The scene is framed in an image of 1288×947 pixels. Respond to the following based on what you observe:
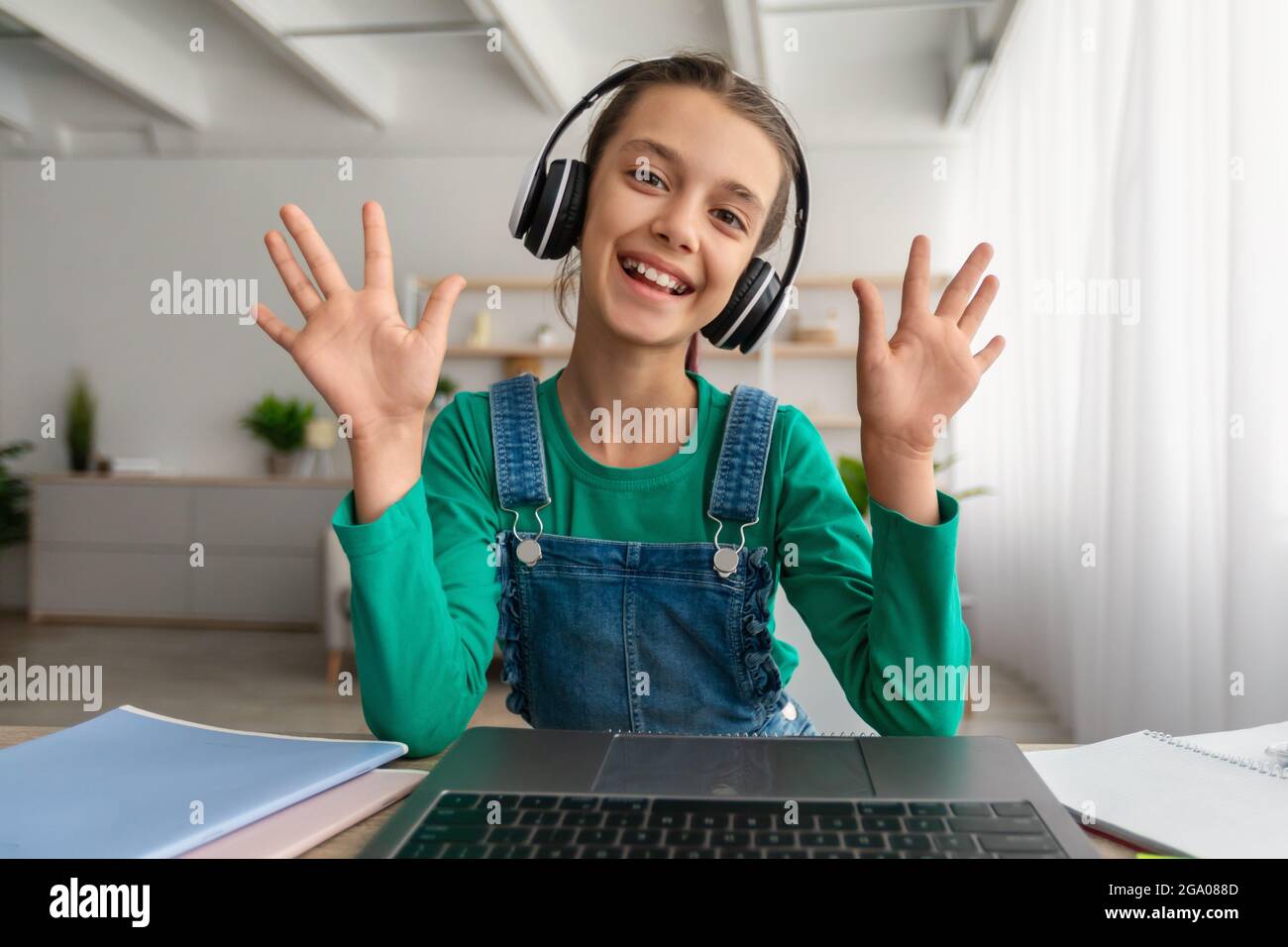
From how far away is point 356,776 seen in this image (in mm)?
651

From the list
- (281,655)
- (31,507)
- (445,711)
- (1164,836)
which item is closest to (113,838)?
(445,711)

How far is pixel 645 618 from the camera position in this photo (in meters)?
1.06

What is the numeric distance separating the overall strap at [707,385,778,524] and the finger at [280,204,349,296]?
0.46 metres

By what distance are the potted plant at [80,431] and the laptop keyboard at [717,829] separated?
6.50 m

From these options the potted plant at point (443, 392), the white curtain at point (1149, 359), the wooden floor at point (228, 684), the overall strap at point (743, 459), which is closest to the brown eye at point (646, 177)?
the overall strap at point (743, 459)

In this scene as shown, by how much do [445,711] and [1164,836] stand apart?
0.58 metres

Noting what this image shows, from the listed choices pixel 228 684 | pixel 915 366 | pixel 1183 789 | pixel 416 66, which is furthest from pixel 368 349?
pixel 416 66

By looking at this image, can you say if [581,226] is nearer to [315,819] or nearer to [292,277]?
[292,277]

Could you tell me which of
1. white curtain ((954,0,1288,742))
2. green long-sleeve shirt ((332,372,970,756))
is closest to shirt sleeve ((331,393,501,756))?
green long-sleeve shirt ((332,372,970,756))

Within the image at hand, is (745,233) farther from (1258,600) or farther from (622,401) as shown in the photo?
(1258,600)

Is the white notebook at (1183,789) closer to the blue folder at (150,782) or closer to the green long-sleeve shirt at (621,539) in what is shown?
the green long-sleeve shirt at (621,539)

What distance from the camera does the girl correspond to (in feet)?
2.80

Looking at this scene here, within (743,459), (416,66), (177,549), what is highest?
(416,66)

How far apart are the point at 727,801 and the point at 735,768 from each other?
0.23 ft
